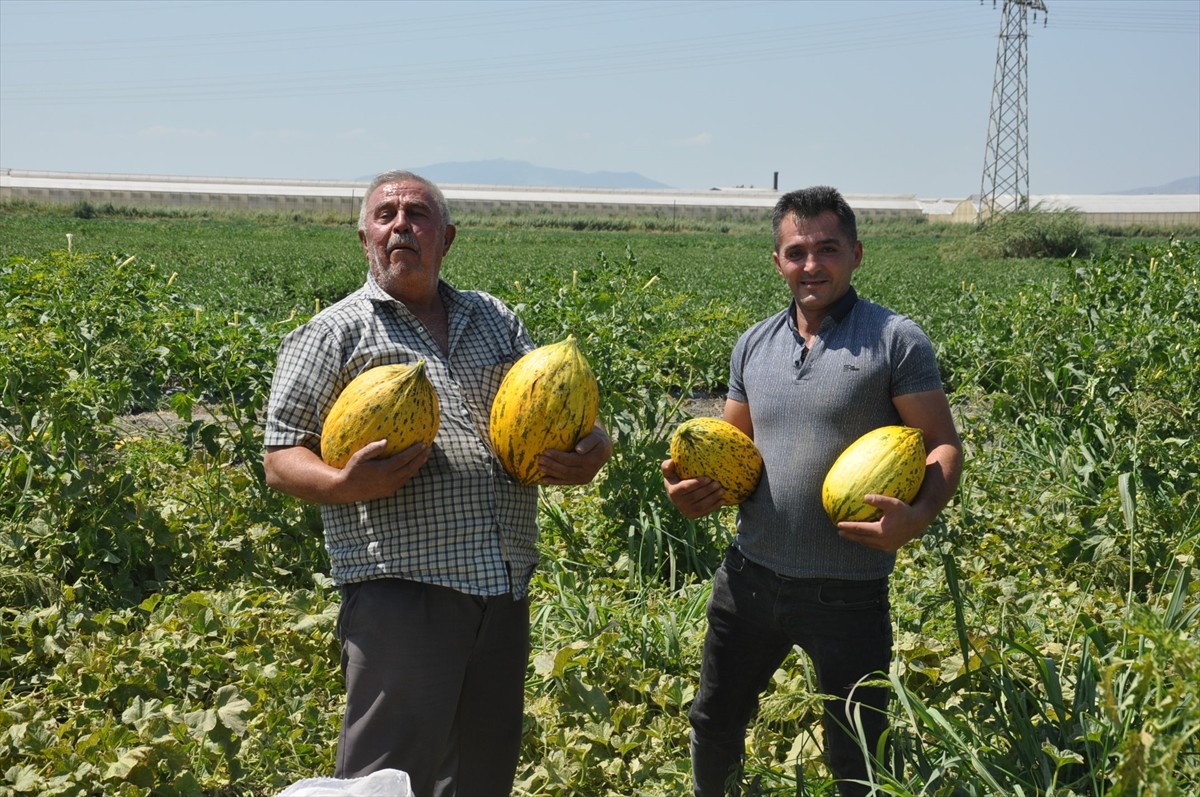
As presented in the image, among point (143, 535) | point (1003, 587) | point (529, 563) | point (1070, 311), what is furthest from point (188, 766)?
point (1070, 311)

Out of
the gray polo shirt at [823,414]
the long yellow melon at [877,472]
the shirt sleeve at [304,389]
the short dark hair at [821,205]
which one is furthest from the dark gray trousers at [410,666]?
the short dark hair at [821,205]

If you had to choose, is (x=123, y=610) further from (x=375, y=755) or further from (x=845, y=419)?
(x=845, y=419)

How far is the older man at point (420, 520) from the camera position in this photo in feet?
8.73

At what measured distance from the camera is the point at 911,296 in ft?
59.0

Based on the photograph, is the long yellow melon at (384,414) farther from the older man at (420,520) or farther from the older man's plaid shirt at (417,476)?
the older man's plaid shirt at (417,476)

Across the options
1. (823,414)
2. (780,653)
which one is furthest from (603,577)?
(823,414)

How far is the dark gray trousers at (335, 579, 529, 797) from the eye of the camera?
2.65 m

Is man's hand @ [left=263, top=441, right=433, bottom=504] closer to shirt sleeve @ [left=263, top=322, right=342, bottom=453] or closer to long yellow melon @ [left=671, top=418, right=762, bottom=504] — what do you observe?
shirt sleeve @ [left=263, top=322, right=342, bottom=453]

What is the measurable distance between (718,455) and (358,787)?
1.44m

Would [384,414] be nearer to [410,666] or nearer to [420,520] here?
[420,520]

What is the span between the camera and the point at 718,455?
2.96m

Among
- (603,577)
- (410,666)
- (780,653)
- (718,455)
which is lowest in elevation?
(603,577)

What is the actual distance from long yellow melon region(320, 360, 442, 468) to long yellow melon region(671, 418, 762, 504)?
74 centimetres

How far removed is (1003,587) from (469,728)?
3.10 m
